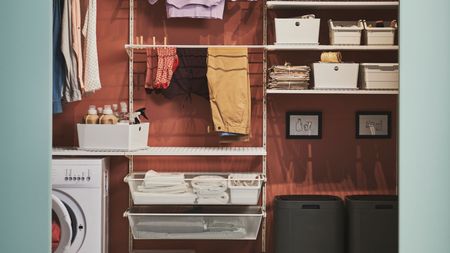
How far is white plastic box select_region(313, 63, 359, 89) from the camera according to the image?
426 cm

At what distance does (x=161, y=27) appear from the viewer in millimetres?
4574

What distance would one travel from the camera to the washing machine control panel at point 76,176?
159 inches

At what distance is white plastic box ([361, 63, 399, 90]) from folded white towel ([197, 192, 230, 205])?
3.97ft

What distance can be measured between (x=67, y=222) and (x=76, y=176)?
0.30m

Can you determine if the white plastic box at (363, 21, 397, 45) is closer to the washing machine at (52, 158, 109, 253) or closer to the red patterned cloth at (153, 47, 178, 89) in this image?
the red patterned cloth at (153, 47, 178, 89)

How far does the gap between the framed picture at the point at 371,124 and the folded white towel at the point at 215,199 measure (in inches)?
45.2

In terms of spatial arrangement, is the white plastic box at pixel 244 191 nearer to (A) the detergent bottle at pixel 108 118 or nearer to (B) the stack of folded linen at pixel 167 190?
(B) the stack of folded linen at pixel 167 190

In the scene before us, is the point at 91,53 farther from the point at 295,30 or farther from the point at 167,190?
the point at 295,30
